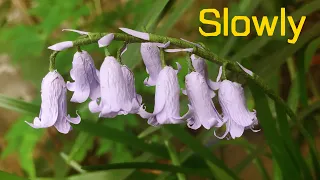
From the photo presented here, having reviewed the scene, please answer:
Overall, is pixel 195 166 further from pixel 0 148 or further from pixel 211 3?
pixel 0 148

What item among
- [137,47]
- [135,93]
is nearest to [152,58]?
[135,93]

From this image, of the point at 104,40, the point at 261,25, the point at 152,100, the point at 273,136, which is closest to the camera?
the point at 104,40

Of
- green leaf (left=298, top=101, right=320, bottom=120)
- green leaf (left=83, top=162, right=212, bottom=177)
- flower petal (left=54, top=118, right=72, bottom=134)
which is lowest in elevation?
green leaf (left=83, top=162, right=212, bottom=177)

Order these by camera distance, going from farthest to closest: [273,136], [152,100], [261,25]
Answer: [152,100] → [261,25] → [273,136]

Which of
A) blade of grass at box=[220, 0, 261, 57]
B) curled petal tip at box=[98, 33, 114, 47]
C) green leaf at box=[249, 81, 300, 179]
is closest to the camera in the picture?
curled petal tip at box=[98, 33, 114, 47]

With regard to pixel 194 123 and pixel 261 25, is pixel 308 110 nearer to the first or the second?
pixel 261 25

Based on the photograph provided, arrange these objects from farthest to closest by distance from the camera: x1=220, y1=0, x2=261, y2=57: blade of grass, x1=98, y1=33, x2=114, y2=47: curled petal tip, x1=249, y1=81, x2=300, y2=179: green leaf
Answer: x1=220, y1=0, x2=261, y2=57: blade of grass
x1=249, y1=81, x2=300, y2=179: green leaf
x1=98, y1=33, x2=114, y2=47: curled petal tip

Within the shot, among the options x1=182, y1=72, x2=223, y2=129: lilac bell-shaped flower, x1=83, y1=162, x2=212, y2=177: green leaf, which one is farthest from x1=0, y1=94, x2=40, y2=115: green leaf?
x1=182, y1=72, x2=223, y2=129: lilac bell-shaped flower

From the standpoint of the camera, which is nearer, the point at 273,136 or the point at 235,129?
the point at 235,129

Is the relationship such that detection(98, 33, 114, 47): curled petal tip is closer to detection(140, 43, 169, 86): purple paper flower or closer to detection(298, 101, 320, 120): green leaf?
detection(140, 43, 169, 86): purple paper flower
